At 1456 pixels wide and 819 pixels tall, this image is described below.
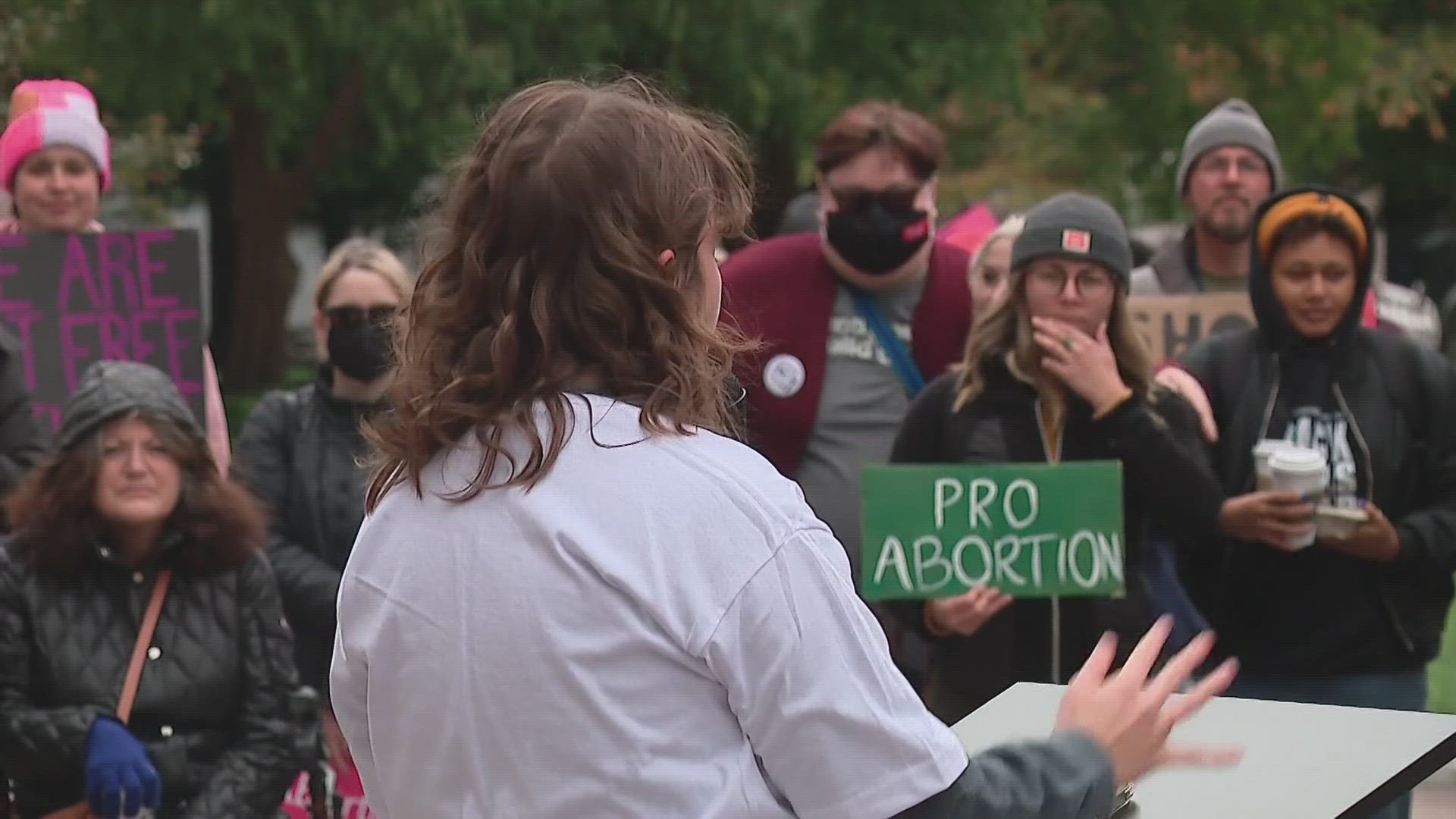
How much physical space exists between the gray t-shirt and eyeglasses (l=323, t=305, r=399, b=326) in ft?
4.03

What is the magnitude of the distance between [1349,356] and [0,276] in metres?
3.37

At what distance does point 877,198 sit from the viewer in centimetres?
519

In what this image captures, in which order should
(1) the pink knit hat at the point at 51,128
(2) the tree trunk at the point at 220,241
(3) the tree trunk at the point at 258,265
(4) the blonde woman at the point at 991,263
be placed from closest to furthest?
1. (1) the pink knit hat at the point at 51,128
2. (4) the blonde woman at the point at 991,263
3. (3) the tree trunk at the point at 258,265
4. (2) the tree trunk at the point at 220,241

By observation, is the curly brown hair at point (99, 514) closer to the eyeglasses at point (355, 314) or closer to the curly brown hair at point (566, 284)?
the eyeglasses at point (355, 314)

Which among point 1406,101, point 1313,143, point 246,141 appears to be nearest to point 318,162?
point 246,141

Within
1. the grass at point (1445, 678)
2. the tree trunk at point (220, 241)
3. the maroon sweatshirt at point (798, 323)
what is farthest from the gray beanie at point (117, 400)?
the tree trunk at point (220, 241)

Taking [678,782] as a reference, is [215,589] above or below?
below

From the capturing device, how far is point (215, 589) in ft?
15.1

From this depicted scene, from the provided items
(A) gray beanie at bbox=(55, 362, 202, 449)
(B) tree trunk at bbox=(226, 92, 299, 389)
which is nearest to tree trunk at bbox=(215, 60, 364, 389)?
(B) tree trunk at bbox=(226, 92, 299, 389)

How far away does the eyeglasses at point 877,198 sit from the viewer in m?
5.19

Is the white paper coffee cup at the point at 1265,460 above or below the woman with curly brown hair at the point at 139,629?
above

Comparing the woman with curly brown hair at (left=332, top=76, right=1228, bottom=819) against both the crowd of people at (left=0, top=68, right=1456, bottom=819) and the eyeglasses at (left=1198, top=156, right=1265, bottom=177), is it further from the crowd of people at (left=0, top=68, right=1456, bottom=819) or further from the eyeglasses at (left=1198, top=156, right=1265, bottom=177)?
the eyeglasses at (left=1198, top=156, right=1265, bottom=177)

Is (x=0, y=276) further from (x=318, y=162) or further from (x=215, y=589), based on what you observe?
(x=318, y=162)

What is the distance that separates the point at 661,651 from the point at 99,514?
2864 millimetres
